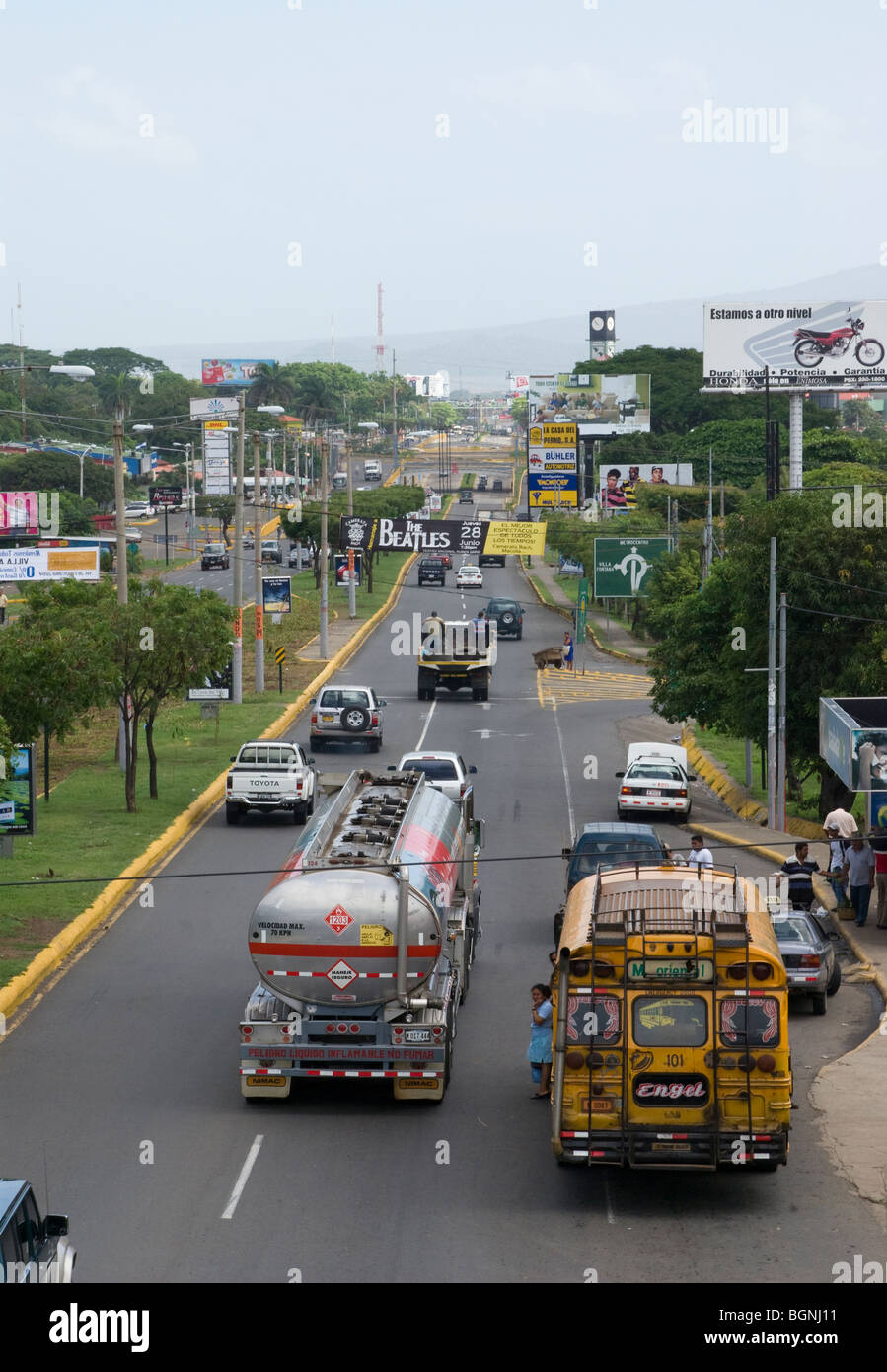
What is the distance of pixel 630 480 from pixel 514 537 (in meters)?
46.1

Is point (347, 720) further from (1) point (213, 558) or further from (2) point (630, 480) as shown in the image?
(2) point (630, 480)

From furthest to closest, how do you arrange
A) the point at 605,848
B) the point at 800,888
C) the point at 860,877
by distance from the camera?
the point at 860,877
the point at 605,848
the point at 800,888

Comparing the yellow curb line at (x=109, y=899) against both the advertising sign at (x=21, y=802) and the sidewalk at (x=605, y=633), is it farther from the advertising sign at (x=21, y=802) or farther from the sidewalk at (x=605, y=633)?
the sidewalk at (x=605, y=633)

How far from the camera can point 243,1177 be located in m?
15.9

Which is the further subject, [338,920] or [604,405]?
[604,405]

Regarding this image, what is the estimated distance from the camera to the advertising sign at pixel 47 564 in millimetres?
70875

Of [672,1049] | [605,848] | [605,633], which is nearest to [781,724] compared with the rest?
[605,848]

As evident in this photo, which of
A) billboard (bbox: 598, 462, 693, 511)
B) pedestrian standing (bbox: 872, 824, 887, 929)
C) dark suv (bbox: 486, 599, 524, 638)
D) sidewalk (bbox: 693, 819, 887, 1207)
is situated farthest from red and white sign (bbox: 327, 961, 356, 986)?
billboard (bbox: 598, 462, 693, 511)

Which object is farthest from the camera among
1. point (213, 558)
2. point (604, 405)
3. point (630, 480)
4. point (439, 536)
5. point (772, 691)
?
point (604, 405)

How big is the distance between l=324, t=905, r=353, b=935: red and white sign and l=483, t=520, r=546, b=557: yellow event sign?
60805 mm

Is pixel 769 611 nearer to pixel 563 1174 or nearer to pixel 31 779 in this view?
pixel 31 779

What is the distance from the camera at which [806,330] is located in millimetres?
96875

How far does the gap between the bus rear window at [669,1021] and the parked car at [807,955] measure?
6.88m
